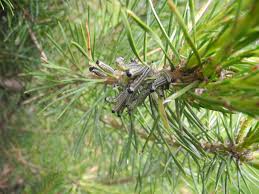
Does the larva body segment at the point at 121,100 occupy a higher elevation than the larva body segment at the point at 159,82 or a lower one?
lower

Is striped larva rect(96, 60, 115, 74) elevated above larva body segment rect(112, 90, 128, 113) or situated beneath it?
elevated above

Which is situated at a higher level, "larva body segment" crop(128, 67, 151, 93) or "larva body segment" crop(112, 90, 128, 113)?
"larva body segment" crop(128, 67, 151, 93)

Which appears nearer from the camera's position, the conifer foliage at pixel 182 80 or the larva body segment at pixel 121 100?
the conifer foliage at pixel 182 80

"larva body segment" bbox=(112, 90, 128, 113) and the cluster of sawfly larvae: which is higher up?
the cluster of sawfly larvae

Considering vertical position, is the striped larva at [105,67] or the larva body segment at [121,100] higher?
the striped larva at [105,67]

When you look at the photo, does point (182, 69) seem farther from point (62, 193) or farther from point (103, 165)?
point (103, 165)

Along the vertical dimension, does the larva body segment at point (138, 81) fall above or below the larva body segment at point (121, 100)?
above

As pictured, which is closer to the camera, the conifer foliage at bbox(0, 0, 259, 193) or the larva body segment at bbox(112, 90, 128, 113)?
the conifer foliage at bbox(0, 0, 259, 193)

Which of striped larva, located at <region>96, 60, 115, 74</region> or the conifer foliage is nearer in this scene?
the conifer foliage
